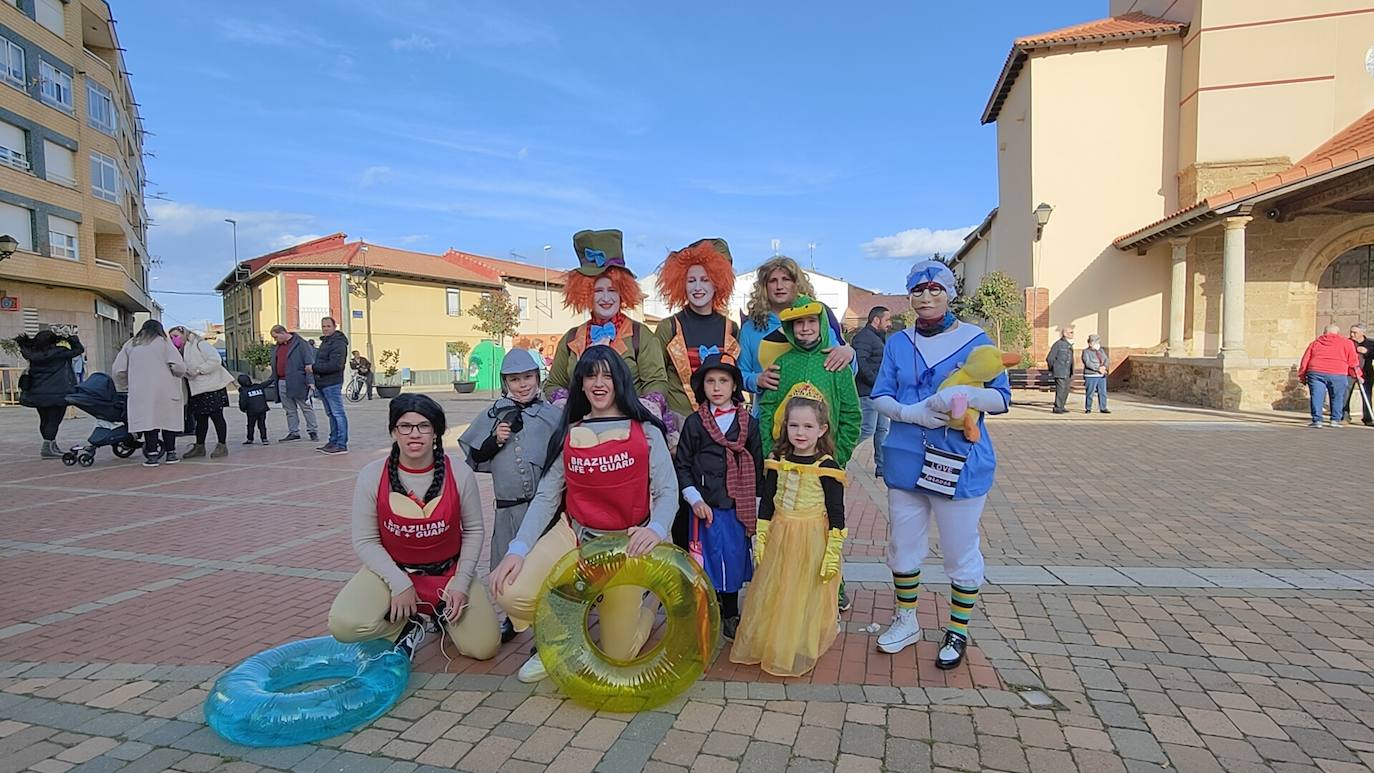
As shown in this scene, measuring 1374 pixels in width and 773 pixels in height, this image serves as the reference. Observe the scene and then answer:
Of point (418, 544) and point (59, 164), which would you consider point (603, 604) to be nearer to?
point (418, 544)

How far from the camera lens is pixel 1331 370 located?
37.4ft

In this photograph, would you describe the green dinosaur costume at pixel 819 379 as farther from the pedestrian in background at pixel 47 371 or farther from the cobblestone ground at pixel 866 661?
the pedestrian in background at pixel 47 371

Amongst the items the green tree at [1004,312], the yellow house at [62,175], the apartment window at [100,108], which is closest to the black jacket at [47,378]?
the yellow house at [62,175]

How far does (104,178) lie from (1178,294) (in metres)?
38.3

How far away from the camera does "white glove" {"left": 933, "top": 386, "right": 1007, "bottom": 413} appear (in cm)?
302

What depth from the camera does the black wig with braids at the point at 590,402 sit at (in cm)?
322

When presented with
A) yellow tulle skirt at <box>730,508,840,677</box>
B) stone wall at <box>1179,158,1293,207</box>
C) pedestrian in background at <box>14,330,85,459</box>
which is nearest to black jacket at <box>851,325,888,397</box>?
yellow tulle skirt at <box>730,508,840,677</box>

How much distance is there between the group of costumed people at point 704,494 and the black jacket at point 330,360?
7.27 metres

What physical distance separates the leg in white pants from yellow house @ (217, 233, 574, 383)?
31.0 m

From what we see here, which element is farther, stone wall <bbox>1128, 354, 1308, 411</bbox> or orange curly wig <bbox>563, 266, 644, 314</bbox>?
stone wall <bbox>1128, 354, 1308, 411</bbox>

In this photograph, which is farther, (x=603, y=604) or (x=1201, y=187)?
(x=1201, y=187)

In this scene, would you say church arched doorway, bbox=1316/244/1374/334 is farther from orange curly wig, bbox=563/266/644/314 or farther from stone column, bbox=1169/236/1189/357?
orange curly wig, bbox=563/266/644/314

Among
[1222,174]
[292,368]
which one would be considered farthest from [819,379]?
[1222,174]

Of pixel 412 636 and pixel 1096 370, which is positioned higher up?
pixel 1096 370
